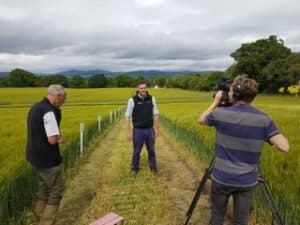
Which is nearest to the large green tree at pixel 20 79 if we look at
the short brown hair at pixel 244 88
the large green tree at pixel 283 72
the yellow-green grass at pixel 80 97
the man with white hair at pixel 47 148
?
the yellow-green grass at pixel 80 97

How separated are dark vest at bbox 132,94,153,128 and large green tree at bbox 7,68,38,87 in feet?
315

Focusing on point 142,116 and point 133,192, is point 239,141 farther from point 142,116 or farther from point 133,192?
point 142,116

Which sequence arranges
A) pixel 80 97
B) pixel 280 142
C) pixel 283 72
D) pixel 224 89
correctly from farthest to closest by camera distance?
1. pixel 80 97
2. pixel 283 72
3. pixel 224 89
4. pixel 280 142

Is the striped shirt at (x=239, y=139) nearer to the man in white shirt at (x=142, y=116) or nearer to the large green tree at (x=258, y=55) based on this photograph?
the man in white shirt at (x=142, y=116)

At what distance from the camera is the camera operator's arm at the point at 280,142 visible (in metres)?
2.94

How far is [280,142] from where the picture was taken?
296cm

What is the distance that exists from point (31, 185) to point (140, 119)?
2.56 metres

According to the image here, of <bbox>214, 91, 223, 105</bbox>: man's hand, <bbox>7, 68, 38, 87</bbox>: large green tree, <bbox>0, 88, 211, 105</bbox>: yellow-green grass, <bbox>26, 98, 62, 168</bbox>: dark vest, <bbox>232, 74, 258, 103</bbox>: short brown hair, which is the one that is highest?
<bbox>232, 74, 258, 103</bbox>: short brown hair

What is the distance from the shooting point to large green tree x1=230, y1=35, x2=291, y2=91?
196 feet

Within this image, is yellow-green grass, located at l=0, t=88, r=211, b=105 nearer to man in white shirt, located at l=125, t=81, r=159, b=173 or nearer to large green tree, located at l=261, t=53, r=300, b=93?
large green tree, located at l=261, t=53, r=300, b=93

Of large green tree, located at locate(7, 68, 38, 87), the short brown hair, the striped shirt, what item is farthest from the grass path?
large green tree, located at locate(7, 68, 38, 87)

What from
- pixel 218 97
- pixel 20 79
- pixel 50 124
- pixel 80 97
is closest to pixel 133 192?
pixel 50 124

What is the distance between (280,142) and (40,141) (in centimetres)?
256

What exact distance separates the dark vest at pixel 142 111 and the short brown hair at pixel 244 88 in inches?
159
